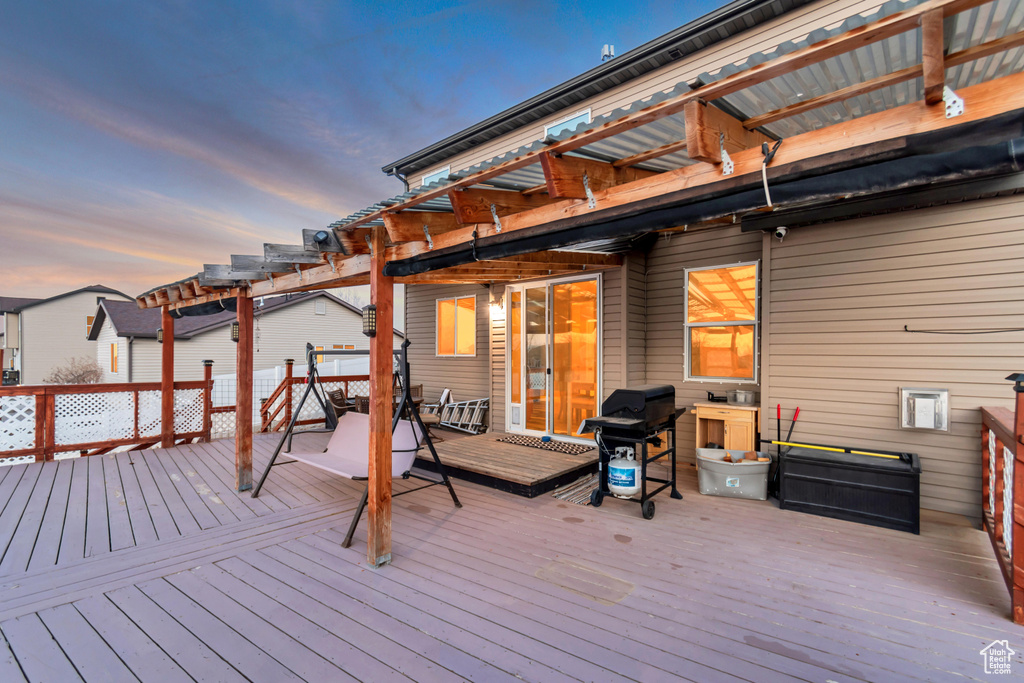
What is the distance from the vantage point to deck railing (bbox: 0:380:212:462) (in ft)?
17.9

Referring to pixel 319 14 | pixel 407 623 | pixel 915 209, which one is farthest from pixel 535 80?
pixel 407 623

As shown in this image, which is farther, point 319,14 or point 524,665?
point 319,14

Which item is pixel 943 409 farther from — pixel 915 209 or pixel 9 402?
pixel 9 402

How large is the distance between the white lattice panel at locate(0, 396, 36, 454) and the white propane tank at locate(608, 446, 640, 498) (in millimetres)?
7282

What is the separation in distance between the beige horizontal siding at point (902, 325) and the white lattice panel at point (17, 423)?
896 cm

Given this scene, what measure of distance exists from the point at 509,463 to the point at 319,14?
34.5ft

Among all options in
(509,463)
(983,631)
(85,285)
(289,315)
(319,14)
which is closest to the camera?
(983,631)

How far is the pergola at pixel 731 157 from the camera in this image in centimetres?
126

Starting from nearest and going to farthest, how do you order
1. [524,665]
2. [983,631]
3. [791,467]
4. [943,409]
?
[524,665] < [983,631] < [943,409] < [791,467]

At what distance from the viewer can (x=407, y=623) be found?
2.23m

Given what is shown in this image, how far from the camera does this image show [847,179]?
1.44m

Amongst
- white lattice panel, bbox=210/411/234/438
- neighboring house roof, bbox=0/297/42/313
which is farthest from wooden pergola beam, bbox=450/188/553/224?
neighboring house roof, bbox=0/297/42/313

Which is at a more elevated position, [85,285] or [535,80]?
[535,80]

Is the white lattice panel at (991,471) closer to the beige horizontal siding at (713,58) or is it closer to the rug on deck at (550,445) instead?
the rug on deck at (550,445)
